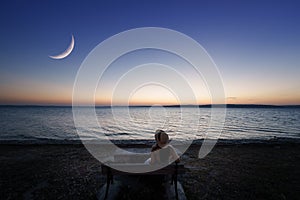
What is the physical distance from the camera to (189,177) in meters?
6.25

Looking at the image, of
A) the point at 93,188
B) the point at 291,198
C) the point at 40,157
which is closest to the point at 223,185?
the point at 291,198

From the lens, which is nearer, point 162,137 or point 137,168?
point 137,168

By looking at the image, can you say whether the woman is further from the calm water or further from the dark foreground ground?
the calm water

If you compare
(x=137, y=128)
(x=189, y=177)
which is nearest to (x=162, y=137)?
(x=189, y=177)

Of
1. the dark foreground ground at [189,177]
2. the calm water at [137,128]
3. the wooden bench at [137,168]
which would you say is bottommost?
the calm water at [137,128]

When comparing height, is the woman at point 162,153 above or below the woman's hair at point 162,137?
below

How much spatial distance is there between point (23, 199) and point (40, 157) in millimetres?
5196

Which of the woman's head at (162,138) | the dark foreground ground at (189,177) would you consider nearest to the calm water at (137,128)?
the dark foreground ground at (189,177)

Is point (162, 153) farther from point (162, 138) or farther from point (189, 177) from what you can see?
point (189, 177)

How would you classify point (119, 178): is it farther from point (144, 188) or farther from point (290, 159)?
point (290, 159)

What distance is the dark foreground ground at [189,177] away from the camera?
4.98 metres

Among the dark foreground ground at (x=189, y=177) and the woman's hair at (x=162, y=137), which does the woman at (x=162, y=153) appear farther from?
the dark foreground ground at (x=189, y=177)

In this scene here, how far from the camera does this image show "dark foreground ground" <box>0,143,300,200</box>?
4984 mm

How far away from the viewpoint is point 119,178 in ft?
17.8
